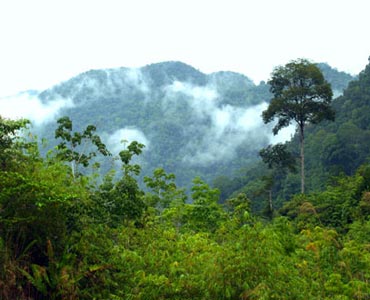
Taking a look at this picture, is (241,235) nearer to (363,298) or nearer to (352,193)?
(363,298)

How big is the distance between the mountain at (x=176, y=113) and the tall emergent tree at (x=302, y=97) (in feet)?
269

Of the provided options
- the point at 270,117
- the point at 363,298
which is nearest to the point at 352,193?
the point at 270,117

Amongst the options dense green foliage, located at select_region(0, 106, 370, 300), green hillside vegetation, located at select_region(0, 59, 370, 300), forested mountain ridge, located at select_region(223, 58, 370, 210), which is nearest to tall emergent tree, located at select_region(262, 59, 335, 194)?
forested mountain ridge, located at select_region(223, 58, 370, 210)

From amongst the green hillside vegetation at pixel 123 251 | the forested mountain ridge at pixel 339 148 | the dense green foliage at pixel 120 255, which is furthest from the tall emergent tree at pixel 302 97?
the dense green foliage at pixel 120 255

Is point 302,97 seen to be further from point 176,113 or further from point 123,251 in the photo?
point 176,113

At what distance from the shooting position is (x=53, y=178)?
898 centimetres

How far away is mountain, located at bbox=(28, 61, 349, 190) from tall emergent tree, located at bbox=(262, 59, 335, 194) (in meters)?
82.1

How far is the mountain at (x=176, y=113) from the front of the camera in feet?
401

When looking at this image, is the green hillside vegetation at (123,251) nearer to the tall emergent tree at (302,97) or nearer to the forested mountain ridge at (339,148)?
the tall emergent tree at (302,97)

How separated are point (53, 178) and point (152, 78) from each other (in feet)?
559

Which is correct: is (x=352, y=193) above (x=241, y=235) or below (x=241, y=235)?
below

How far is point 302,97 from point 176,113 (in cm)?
12287

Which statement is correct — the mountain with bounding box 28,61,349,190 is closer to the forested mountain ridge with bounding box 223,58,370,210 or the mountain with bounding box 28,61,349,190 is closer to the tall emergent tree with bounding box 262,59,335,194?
the forested mountain ridge with bounding box 223,58,370,210

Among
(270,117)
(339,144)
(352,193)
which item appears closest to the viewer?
(352,193)
